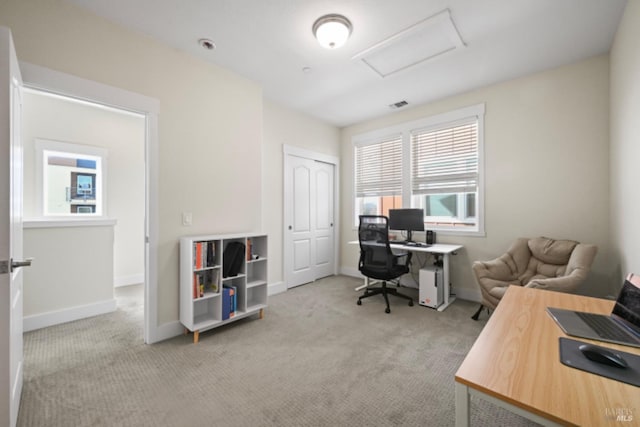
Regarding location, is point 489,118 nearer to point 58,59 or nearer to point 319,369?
point 319,369

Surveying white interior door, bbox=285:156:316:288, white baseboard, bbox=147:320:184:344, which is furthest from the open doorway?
white interior door, bbox=285:156:316:288

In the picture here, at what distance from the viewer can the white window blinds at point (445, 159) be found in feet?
12.0

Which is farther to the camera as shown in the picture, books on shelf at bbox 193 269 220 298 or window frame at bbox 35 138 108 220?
window frame at bbox 35 138 108 220

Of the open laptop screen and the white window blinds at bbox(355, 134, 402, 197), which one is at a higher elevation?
the white window blinds at bbox(355, 134, 402, 197)

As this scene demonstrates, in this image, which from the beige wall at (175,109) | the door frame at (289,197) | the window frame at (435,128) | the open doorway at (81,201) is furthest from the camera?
the door frame at (289,197)

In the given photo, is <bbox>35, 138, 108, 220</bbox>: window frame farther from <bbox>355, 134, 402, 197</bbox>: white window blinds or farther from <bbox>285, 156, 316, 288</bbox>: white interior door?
<bbox>355, 134, 402, 197</bbox>: white window blinds

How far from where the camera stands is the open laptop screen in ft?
3.50

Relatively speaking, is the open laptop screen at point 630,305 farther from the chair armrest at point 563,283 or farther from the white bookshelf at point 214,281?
the white bookshelf at point 214,281

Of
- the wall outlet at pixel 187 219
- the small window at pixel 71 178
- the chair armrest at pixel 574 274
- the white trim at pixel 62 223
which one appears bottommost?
the chair armrest at pixel 574 274

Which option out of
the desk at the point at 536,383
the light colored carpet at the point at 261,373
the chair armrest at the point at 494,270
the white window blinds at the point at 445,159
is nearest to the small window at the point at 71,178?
the light colored carpet at the point at 261,373

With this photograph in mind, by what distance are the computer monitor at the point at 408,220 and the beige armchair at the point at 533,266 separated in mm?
998

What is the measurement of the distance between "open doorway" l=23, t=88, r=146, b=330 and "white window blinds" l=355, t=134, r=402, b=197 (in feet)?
11.0

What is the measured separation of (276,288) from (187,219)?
1768 mm

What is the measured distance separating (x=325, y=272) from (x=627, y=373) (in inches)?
165
